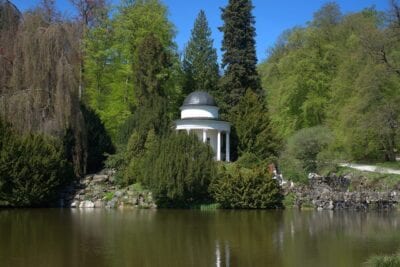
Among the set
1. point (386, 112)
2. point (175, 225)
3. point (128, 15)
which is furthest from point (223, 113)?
point (175, 225)

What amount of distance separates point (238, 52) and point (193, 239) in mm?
24745

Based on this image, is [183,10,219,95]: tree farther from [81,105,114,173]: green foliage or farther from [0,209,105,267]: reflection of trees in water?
[0,209,105,267]: reflection of trees in water

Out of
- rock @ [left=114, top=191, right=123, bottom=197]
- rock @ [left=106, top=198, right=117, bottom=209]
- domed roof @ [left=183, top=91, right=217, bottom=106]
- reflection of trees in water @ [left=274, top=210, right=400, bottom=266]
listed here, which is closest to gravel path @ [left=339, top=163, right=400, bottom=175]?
reflection of trees in water @ [left=274, top=210, right=400, bottom=266]

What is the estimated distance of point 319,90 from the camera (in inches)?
1625

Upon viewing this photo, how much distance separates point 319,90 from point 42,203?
24.2 metres

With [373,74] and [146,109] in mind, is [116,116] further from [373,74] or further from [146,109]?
[373,74]

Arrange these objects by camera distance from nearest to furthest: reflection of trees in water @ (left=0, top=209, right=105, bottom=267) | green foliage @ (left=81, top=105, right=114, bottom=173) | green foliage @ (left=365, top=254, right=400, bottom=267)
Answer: green foliage @ (left=365, top=254, right=400, bottom=267)
reflection of trees in water @ (left=0, top=209, right=105, bottom=267)
green foliage @ (left=81, top=105, right=114, bottom=173)

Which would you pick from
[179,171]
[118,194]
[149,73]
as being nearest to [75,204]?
[118,194]

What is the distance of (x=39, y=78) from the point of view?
85.8 feet

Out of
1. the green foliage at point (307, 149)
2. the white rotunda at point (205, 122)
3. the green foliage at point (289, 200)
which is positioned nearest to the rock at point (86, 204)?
the white rotunda at point (205, 122)

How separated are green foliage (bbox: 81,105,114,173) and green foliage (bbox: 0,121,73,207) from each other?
16.4ft

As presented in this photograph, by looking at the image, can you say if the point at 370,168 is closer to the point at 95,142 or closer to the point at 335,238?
the point at 95,142

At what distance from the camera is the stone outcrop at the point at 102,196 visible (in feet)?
92.9

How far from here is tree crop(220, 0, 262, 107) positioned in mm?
37750
